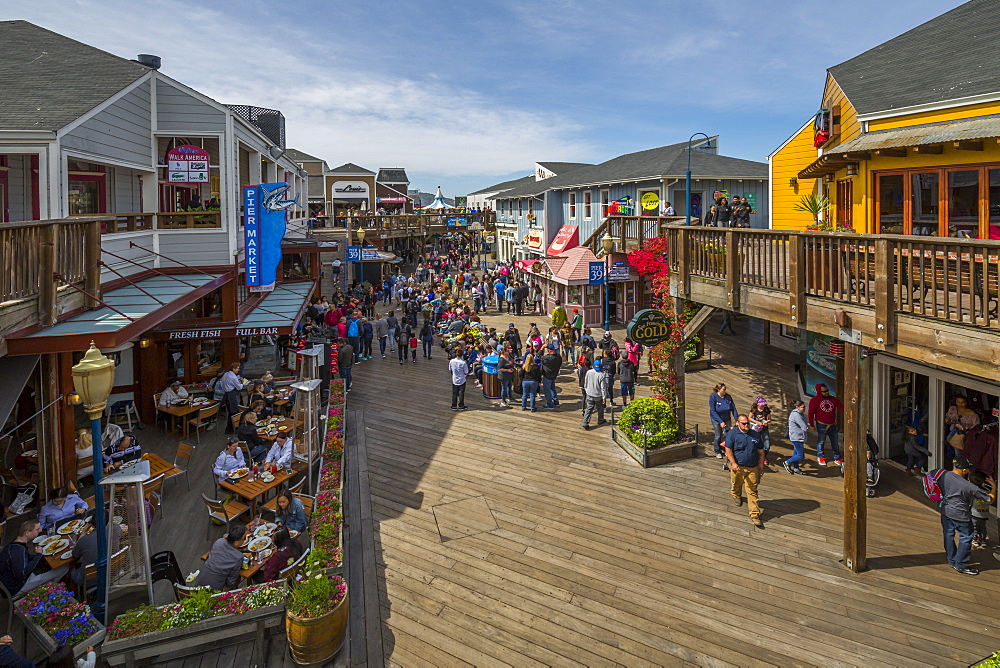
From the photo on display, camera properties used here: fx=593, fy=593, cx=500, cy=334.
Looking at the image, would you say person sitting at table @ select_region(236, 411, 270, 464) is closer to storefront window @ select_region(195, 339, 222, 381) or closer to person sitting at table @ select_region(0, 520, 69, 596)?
person sitting at table @ select_region(0, 520, 69, 596)

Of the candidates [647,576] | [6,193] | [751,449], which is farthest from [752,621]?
[6,193]

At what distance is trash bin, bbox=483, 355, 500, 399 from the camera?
16.6 metres

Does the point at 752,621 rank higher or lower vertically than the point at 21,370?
lower

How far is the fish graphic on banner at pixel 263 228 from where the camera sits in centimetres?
1377

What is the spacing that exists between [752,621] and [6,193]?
48.0 feet

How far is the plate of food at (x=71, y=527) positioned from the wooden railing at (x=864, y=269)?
10.8 metres

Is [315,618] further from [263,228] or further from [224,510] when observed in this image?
[263,228]

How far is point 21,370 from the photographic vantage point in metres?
8.09

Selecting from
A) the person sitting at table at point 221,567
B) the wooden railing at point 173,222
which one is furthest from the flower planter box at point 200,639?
the wooden railing at point 173,222

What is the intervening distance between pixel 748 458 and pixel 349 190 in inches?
2114

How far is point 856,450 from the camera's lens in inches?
323

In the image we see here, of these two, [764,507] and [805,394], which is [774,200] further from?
[764,507]

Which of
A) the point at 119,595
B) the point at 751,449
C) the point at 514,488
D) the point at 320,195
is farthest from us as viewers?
the point at 320,195

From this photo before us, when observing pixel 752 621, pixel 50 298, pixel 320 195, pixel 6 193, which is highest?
pixel 320 195
